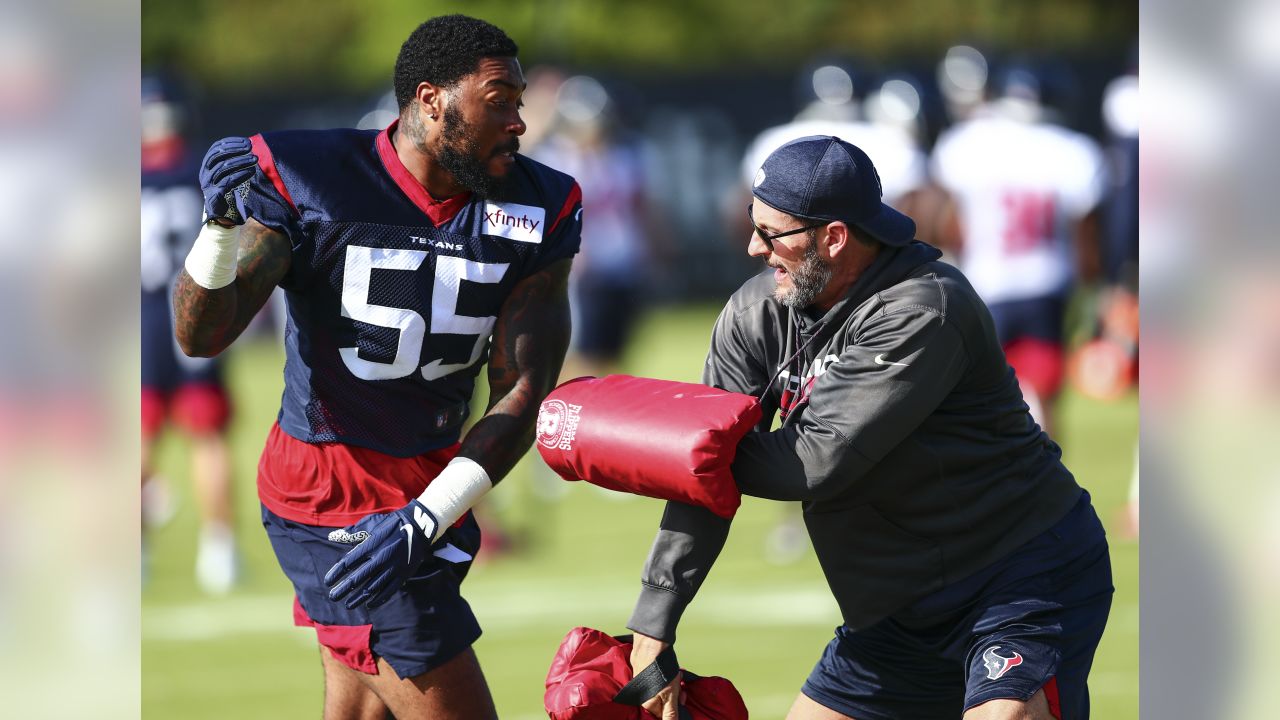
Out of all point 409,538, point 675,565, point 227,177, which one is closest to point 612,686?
point 675,565

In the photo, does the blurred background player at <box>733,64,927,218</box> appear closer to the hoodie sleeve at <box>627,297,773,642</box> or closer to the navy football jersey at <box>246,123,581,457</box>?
the navy football jersey at <box>246,123,581,457</box>

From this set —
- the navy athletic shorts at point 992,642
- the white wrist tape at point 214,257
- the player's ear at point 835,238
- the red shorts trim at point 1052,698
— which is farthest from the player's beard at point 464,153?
the red shorts trim at point 1052,698

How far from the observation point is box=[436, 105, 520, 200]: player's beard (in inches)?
141

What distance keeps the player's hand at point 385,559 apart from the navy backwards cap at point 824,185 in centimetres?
104

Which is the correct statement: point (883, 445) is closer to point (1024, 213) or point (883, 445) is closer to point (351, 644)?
point (351, 644)

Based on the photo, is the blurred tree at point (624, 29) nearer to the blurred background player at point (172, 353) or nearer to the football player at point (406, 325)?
the blurred background player at point (172, 353)

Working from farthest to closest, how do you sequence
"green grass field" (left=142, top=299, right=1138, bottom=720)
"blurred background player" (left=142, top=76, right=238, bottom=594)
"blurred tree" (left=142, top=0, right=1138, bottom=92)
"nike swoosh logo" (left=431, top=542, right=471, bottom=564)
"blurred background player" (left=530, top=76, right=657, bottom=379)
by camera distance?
"blurred tree" (left=142, top=0, right=1138, bottom=92) → "blurred background player" (left=530, top=76, right=657, bottom=379) → "blurred background player" (left=142, top=76, right=238, bottom=594) → "green grass field" (left=142, top=299, right=1138, bottom=720) → "nike swoosh logo" (left=431, top=542, right=471, bottom=564)

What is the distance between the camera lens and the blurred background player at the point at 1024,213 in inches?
324

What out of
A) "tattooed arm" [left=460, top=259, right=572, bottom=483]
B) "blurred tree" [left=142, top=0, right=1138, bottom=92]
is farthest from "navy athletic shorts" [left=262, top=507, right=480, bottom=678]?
"blurred tree" [left=142, top=0, right=1138, bottom=92]

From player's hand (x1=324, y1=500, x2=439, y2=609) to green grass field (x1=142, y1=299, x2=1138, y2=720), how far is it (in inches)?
86.6
